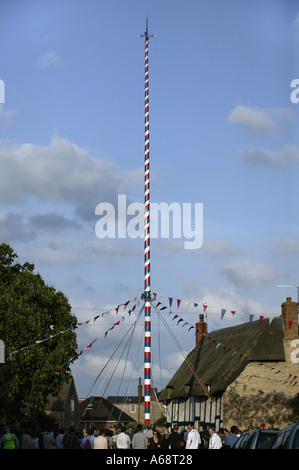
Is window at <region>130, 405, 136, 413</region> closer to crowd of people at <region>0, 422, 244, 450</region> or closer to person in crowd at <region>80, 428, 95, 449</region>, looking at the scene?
crowd of people at <region>0, 422, 244, 450</region>

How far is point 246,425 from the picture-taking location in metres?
44.0

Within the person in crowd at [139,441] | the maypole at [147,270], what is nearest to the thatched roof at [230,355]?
the maypole at [147,270]

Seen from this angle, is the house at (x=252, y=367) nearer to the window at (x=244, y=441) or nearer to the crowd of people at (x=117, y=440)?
the crowd of people at (x=117, y=440)

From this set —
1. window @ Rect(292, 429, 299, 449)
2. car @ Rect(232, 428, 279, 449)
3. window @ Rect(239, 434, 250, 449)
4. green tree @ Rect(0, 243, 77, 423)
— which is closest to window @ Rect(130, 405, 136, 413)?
green tree @ Rect(0, 243, 77, 423)

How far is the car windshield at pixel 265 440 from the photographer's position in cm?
1705

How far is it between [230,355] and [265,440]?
107 feet

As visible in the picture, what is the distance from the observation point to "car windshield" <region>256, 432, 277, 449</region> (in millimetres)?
17047

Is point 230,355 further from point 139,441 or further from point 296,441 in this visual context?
point 296,441

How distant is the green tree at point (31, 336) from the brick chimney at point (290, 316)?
14.3 metres

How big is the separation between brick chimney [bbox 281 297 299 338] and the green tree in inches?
562
